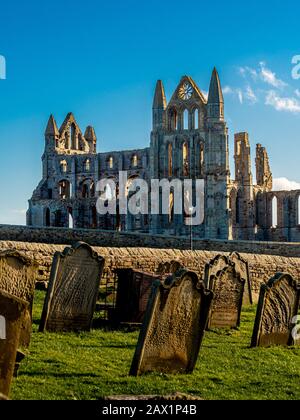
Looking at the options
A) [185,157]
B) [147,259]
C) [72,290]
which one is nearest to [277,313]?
[72,290]

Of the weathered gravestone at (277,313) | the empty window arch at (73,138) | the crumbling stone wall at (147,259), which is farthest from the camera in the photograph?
the empty window arch at (73,138)

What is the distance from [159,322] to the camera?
893cm

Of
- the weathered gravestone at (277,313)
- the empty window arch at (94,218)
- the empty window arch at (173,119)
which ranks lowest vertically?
the weathered gravestone at (277,313)

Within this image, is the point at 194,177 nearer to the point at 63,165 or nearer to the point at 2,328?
the point at 63,165

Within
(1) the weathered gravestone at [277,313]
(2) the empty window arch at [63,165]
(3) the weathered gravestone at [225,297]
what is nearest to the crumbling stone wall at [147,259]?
(3) the weathered gravestone at [225,297]

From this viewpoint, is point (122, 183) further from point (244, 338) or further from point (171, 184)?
point (244, 338)

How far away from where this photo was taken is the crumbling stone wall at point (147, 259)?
1619cm

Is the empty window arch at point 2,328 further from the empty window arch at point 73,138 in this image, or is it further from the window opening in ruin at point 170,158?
the empty window arch at point 73,138

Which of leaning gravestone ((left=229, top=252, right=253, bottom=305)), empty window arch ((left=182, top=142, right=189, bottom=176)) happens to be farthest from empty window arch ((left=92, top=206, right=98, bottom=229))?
leaning gravestone ((left=229, top=252, right=253, bottom=305))

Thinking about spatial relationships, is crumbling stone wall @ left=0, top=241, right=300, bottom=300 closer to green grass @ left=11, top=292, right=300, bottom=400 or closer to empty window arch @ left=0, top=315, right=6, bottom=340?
green grass @ left=11, top=292, right=300, bottom=400

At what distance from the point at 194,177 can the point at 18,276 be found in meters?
47.1

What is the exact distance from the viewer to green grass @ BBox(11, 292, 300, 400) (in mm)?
7891

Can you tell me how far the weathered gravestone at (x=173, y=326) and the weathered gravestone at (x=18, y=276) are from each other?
1659mm

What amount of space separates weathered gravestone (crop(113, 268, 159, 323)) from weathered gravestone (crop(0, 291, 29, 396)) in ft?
18.8
